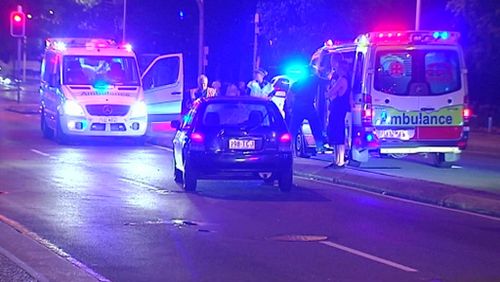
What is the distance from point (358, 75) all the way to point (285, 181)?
4444 mm

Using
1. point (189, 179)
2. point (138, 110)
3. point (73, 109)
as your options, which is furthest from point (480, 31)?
point (189, 179)

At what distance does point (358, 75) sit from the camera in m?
19.1

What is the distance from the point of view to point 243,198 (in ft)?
48.6

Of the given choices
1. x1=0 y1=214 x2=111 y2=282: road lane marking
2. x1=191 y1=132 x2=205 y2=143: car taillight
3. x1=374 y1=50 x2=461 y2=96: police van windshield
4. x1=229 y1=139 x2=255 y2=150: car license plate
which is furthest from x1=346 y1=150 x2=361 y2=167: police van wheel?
x1=0 y1=214 x2=111 y2=282: road lane marking

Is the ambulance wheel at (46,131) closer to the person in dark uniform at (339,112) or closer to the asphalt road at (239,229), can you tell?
the asphalt road at (239,229)

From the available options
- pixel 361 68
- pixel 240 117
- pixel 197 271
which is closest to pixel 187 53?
pixel 361 68

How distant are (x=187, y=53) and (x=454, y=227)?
99.0 feet

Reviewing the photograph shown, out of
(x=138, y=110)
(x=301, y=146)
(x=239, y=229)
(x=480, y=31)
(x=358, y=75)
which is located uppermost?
(x=480, y=31)

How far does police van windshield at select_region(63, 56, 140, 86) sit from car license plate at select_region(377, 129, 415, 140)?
871cm

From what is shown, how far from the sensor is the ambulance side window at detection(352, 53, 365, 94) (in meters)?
19.0

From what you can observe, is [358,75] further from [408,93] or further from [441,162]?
[441,162]

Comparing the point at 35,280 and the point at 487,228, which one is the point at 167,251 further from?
the point at 487,228

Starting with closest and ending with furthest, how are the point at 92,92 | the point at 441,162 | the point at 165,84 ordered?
1. the point at 441,162
2. the point at 92,92
3. the point at 165,84

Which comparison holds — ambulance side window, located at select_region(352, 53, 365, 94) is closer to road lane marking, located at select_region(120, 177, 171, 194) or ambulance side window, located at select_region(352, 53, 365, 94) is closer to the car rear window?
the car rear window
